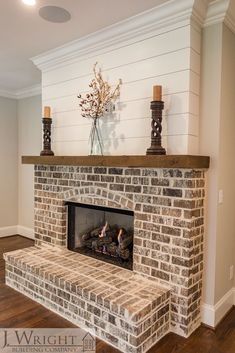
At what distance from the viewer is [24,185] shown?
5.00 meters

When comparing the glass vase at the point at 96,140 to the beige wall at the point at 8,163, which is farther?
the beige wall at the point at 8,163

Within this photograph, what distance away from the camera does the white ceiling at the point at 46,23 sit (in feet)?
7.28

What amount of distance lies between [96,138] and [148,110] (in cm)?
67

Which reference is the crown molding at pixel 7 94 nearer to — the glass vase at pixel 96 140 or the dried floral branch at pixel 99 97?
the dried floral branch at pixel 99 97

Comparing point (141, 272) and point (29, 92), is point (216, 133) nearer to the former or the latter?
point (141, 272)

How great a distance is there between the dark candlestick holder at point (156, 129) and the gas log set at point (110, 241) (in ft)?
3.67

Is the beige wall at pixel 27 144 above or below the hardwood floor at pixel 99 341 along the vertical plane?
above

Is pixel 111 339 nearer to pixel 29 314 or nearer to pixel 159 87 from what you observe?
pixel 29 314

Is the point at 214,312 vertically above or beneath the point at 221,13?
beneath

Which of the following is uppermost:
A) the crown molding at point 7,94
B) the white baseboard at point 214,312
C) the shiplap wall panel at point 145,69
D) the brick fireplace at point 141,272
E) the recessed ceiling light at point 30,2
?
the recessed ceiling light at point 30,2

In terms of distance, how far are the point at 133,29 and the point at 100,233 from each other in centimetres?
214

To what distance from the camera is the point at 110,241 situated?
309 centimetres

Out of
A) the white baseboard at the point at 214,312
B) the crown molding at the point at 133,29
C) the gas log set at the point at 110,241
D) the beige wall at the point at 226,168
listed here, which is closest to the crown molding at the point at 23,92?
the crown molding at the point at 133,29

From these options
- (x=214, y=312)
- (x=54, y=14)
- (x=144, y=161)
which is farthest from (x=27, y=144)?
(x=214, y=312)
